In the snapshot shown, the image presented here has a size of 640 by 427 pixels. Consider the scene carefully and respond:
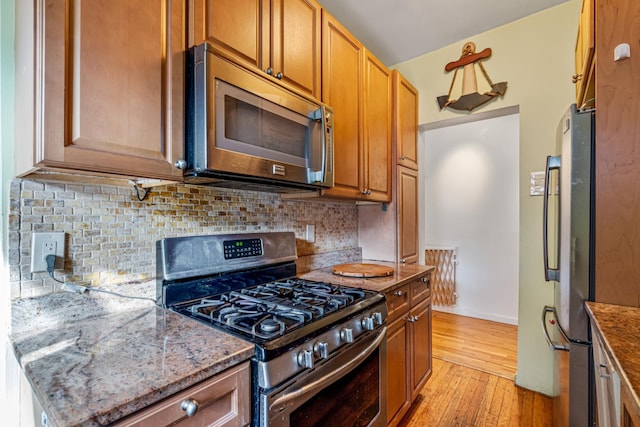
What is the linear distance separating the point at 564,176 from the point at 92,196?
6.35ft

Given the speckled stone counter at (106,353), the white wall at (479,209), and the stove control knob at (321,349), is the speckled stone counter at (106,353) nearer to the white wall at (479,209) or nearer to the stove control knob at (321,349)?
the stove control knob at (321,349)

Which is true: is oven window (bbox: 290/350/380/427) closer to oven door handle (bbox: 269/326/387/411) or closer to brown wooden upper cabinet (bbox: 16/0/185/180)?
oven door handle (bbox: 269/326/387/411)

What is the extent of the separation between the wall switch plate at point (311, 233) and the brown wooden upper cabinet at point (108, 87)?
1100mm

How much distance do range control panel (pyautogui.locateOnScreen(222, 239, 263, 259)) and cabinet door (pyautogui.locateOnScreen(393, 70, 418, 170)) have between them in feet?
4.30

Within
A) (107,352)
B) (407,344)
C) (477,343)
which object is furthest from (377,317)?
(477,343)

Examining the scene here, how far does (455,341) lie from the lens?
9.92 ft

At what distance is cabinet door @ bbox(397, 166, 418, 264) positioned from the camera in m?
2.32

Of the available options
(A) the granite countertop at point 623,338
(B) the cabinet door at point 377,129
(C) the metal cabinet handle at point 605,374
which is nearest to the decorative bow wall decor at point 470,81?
(B) the cabinet door at point 377,129

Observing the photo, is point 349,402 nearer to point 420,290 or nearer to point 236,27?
point 420,290

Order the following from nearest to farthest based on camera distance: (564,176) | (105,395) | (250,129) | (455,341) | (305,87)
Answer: (105,395) < (250,129) < (564,176) < (305,87) < (455,341)

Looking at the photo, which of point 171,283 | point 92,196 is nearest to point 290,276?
point 171,283

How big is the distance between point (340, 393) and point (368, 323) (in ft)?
0.92

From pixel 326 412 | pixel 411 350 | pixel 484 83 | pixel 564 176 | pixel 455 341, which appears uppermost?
pixel 484 83

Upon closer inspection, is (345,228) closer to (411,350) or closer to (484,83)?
(411,350)
